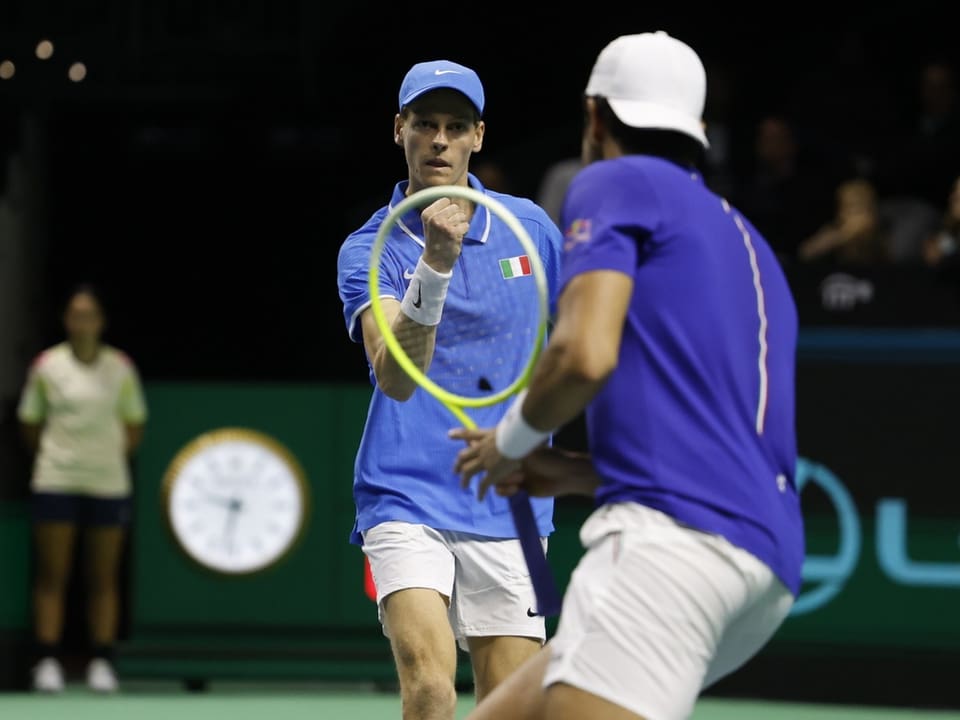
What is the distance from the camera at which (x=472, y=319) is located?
A: 5316mm

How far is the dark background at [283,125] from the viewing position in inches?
506

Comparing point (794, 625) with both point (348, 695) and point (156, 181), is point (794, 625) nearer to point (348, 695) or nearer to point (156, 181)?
point (348, 695)

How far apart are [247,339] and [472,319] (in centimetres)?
844

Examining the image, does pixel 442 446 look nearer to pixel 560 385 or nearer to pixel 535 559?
pixel 535 559

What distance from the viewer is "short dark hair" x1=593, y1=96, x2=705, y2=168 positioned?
3.70 meters

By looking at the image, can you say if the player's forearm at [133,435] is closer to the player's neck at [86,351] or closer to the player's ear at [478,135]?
the player's neck at [86,351]

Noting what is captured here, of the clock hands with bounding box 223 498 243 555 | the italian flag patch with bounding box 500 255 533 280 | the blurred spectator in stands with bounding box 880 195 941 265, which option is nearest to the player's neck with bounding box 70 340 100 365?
the clock hands with bounding box 223 498 243 555

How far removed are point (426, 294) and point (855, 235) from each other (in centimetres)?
621

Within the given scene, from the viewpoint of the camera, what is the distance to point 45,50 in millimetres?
12570

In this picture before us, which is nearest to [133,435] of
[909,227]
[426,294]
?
[909,227]

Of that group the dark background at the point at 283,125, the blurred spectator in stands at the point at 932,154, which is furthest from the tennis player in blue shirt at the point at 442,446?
the dark background at the point at 283,125

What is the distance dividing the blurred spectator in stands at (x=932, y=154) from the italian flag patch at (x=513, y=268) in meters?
6.59

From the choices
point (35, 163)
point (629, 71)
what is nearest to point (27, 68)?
point (35, 163)

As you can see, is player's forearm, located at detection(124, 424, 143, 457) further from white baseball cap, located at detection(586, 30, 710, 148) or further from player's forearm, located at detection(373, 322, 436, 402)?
white baseball cap, located at detection(586, 30, 710, 148)
